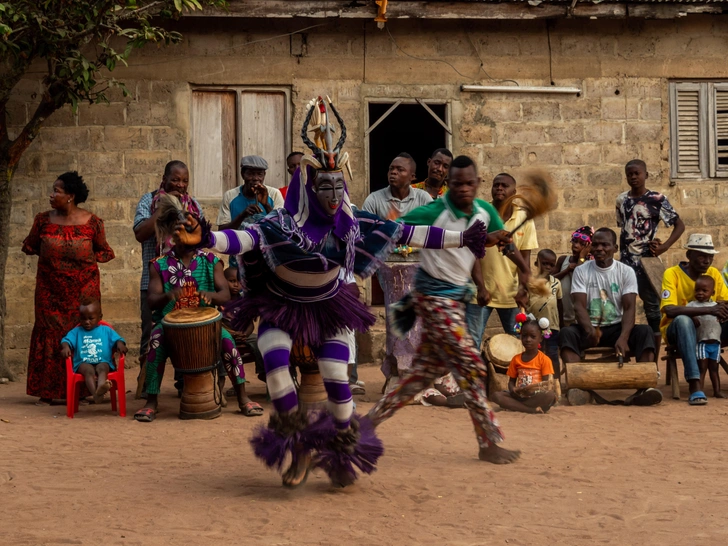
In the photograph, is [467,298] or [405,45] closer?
[467,298]

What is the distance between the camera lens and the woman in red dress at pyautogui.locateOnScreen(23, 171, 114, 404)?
30.8ft

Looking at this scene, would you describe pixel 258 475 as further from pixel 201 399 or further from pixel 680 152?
pixel 680 152

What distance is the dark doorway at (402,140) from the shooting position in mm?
16219

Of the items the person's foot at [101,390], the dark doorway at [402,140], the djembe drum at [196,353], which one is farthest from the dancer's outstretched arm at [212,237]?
the dark doorway at [402,140]

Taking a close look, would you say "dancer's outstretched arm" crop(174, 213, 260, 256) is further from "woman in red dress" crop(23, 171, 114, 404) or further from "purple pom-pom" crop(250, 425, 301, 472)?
"woman in red dress" crop(23, 171, 114, 404)

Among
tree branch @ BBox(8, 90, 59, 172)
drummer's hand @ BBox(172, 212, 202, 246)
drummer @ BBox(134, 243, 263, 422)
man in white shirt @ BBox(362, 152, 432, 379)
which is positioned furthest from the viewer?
tree branch @ BBox(8, 90, 59, 172)

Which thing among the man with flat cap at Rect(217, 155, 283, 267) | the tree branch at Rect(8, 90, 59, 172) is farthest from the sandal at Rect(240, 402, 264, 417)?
the tree branch at Rect(8, 90, 59, 172)

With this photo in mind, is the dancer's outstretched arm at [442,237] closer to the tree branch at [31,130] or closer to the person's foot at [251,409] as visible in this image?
the person's foot at [251,409]

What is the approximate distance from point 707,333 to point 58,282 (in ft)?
19.0

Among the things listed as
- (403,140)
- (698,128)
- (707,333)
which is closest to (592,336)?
(707,333)

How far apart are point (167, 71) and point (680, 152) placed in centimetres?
626

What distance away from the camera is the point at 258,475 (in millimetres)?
6535

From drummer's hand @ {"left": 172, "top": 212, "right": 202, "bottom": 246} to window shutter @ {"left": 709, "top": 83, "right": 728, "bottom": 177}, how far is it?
29.9ft

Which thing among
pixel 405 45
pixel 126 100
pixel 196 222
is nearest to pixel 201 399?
pixel 196 222
